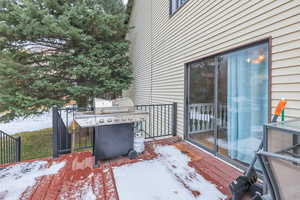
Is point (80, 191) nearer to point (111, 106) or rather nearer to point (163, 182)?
point (163, 182)

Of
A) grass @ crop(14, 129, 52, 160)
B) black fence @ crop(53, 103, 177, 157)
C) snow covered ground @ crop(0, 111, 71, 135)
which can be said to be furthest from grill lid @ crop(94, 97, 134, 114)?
snow covered ground @ crop(0, 111, 71, 135)

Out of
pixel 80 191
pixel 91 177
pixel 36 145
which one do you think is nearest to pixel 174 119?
pixel 91 177

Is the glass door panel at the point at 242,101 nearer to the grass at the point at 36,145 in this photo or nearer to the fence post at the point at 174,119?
the fence post at the point at 174,119

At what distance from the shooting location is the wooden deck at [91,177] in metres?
1.76

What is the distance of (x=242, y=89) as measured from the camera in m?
2.26

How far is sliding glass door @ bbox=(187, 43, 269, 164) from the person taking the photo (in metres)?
2.06

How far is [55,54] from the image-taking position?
5.48m

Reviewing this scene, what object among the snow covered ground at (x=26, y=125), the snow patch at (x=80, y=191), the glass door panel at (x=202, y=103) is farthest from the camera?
the snow covered ground at (x=26, y=125)

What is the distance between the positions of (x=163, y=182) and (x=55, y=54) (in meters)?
5.97

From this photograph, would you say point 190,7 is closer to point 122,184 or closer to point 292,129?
point 292,129

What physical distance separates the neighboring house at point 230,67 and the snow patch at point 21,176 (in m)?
2.91

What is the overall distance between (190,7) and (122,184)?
12.7 ft

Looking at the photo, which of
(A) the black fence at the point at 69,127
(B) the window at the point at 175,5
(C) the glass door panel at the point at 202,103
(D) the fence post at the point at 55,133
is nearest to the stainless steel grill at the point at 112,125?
(A) the black fence at the point at 69,127

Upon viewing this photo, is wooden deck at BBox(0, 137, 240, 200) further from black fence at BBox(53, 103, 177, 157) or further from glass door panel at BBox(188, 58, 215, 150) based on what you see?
glass door panel at BBox(188, 58, 215, 150)
